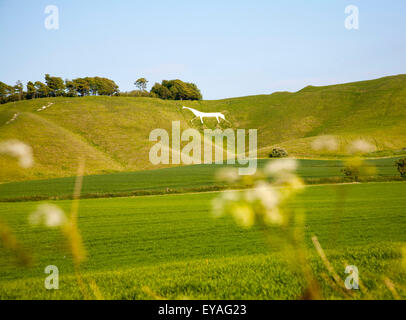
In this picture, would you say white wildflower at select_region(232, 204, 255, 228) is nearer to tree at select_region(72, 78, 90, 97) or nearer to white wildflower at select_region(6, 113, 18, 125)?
white wildflower at select_region(6, 113, 18, 125)

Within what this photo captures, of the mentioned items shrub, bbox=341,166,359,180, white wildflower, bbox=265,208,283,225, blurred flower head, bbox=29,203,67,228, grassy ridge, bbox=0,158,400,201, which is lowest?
grassy ridge, bbox=0,158,400,201

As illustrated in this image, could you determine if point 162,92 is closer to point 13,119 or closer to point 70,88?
point 70,88

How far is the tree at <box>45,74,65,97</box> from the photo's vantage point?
387 ft

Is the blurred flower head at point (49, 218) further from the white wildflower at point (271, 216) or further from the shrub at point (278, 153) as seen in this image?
the shrub at point (278, 153)

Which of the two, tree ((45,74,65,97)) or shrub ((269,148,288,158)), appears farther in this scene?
tree ((45,74,65,97))

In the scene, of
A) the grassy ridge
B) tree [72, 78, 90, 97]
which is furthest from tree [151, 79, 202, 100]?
the grassy ridge

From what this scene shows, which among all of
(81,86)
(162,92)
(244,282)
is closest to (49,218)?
(244,282)

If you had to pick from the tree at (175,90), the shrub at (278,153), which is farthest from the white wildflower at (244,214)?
the tree at (175,90)

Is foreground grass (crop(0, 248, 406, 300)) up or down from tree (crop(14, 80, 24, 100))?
down

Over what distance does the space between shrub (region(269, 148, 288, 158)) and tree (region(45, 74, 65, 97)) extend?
88.5 meters

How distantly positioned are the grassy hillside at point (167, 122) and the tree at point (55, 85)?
791 inches

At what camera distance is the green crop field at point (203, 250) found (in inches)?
175
